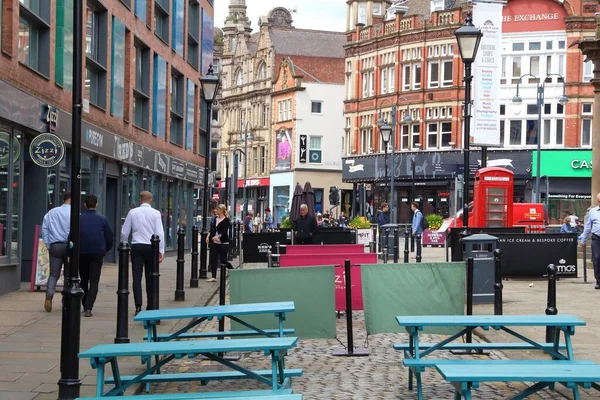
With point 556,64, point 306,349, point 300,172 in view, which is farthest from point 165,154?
point 300,172

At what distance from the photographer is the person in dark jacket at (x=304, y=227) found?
26.8m

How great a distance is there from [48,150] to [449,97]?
53969 millimetres

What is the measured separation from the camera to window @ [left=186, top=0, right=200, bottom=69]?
145 ft

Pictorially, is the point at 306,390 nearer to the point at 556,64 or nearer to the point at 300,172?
the point at 556,64

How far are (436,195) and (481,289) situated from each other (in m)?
53.5

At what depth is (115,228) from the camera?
31781 millimetres

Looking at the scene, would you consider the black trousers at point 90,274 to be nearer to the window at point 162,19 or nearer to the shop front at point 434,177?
the window at point 162,19

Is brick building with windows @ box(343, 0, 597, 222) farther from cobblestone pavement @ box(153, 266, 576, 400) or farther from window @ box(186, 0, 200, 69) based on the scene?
cobblestone pavement @ box(153, 266, 576, 400)

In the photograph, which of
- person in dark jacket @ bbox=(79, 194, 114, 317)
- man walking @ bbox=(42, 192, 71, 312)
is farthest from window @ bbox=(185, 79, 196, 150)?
person in dark jacket @ bbox=(79, 194, 114, 317)

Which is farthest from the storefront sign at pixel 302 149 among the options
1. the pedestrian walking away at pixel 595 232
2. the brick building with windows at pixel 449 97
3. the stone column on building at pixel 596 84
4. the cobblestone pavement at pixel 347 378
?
the cobblestone pavement at pixel 347 378

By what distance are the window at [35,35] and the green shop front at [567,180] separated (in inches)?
1793

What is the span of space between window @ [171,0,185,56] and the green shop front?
29.8 metres

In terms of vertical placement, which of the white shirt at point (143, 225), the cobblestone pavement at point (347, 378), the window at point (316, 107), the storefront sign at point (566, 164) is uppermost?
the window at point (316, 107)

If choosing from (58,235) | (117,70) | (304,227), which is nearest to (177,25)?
(117,70)
